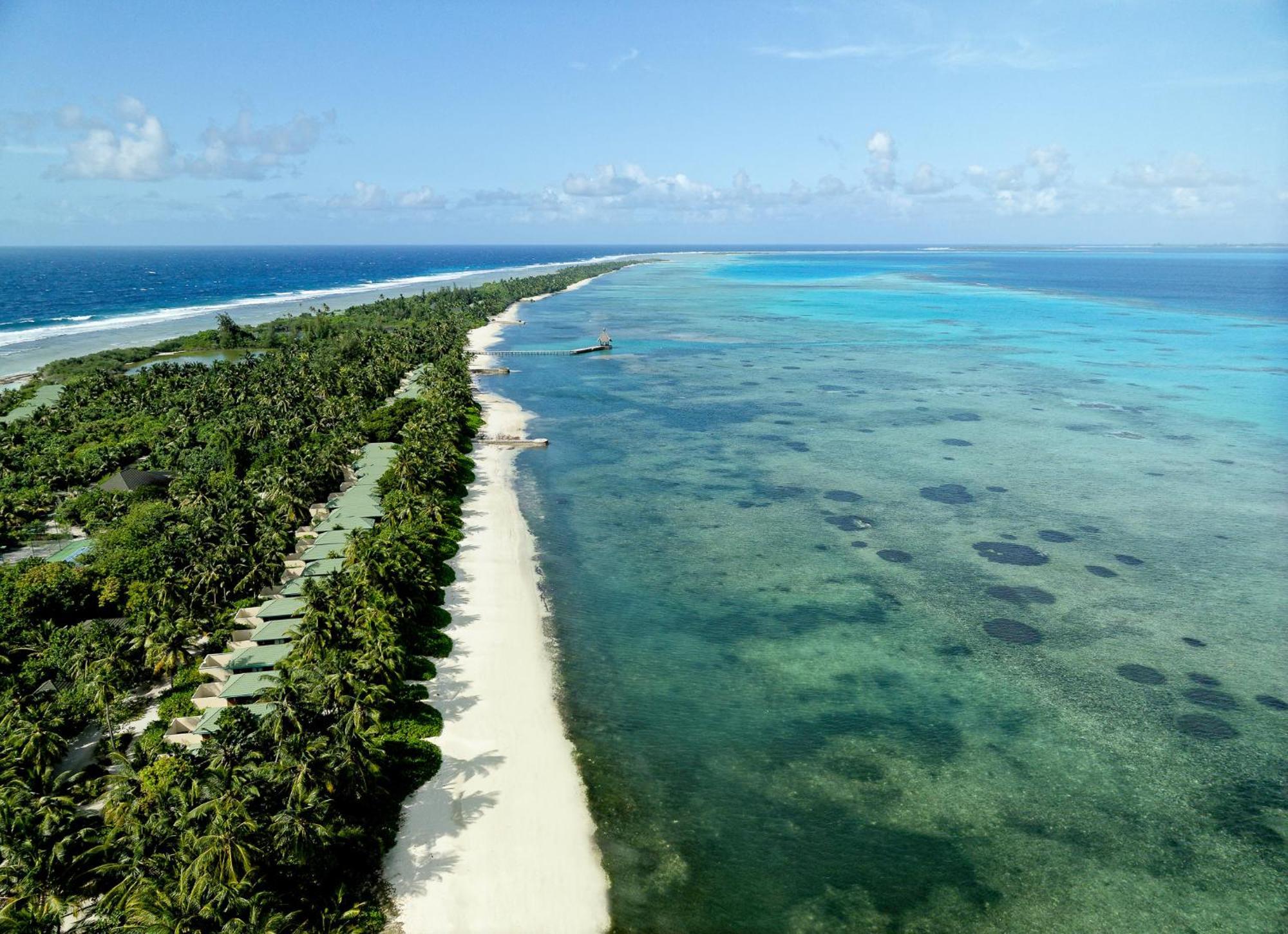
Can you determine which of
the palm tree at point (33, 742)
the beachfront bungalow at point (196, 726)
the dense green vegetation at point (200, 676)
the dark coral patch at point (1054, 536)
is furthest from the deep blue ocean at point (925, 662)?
the palm tree at point (33, 742)

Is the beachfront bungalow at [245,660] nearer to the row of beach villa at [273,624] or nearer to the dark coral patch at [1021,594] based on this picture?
the row of beach villa at [273,624]

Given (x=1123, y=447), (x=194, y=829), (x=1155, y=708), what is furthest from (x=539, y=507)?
(x=1123, y=447)

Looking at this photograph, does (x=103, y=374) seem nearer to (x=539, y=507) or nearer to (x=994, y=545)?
(x=539, y=507)

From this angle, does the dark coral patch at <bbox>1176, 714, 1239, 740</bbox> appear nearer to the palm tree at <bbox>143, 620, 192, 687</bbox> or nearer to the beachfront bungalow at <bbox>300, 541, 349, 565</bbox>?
the beachfront bungalow at <bbox>300, 541, 349, 565</bbox>

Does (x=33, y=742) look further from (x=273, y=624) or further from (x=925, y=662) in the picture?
(x=925, y=662)

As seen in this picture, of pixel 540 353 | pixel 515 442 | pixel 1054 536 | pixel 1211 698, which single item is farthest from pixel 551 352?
pixel 1211 698

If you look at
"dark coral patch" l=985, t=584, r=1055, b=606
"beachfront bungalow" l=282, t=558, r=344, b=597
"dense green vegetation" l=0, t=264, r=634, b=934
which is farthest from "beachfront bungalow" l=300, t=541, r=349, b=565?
"dark coral patch" l=985, t=584, r=1055, b=606
